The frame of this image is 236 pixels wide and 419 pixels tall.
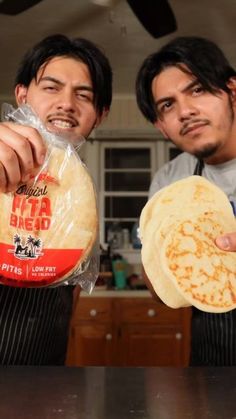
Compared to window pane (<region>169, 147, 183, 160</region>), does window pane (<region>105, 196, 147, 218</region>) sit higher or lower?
lower

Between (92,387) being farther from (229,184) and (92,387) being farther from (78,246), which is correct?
(229,184)

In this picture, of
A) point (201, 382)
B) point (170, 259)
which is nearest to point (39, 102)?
point (170, 259)

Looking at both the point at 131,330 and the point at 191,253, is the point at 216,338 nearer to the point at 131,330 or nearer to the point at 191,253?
the point at 191,253

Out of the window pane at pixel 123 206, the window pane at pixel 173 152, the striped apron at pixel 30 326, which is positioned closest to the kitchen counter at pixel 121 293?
the window pane at pixel 123 206

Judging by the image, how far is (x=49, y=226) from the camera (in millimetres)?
801

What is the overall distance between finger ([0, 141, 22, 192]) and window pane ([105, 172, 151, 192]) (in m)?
3.52

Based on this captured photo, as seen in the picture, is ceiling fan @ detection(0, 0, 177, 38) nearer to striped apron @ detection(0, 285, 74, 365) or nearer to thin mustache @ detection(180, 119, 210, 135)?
thin mustache @ detection(180, 119, 210, 135)

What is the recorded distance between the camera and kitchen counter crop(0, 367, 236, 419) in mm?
642

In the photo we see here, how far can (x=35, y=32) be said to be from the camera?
3092 mm

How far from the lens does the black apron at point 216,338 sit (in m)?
1.24

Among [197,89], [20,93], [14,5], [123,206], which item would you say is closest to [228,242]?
[197,89]

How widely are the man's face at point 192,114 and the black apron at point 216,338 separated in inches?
18.5

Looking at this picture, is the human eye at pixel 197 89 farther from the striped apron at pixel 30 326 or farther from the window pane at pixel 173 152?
the window pane at pixel 173 152

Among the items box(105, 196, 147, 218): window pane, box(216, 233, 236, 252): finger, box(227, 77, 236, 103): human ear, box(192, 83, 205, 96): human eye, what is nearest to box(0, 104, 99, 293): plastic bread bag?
box(216, 233, 236, 252): finger
